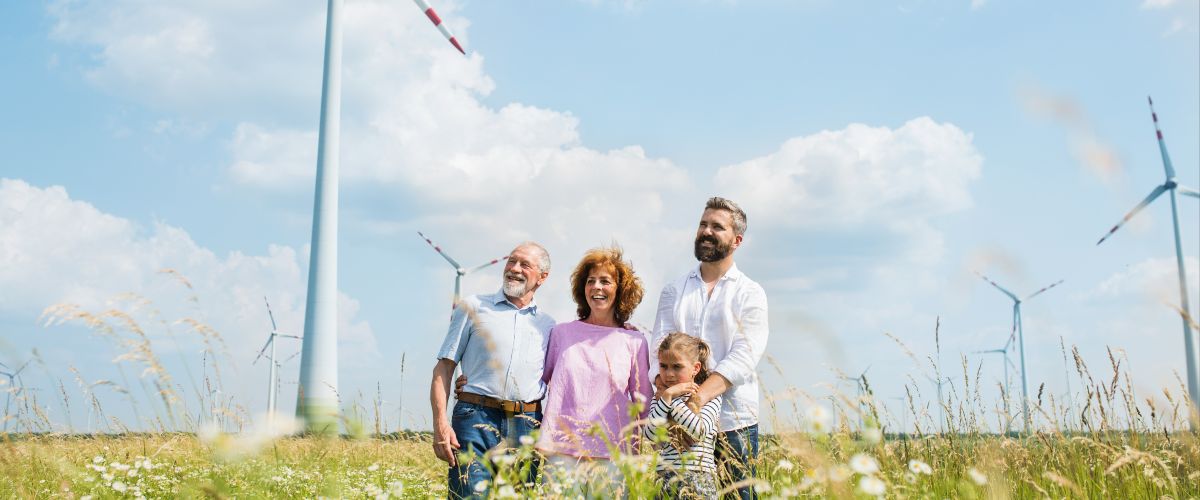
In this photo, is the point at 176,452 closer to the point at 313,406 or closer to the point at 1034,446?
the point at 1034,446

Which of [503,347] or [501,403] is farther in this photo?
[503,347]

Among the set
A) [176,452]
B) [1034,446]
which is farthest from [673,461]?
[176,452]

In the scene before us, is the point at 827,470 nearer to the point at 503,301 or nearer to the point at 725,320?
the point at 725,320

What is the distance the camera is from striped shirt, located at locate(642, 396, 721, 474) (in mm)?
4844

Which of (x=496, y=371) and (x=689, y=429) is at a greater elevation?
(x=496, y=371)

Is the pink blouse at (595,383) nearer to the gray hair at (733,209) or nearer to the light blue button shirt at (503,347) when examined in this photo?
the light blue button shirt at (503,347)

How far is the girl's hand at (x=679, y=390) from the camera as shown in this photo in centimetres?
A: 503

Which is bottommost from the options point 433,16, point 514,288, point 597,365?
point 597,365

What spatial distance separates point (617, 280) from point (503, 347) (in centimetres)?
91

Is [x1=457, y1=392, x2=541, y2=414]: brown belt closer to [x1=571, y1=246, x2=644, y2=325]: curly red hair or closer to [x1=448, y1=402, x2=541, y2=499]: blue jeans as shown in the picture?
[x1=448, y1=402, x2=541, y2=499]: blue jeans

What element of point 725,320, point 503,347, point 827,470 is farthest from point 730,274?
point 827,470

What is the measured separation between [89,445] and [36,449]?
2964mm

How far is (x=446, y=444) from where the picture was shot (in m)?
5.87

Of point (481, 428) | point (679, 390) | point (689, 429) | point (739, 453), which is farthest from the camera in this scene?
point (481, 428)
